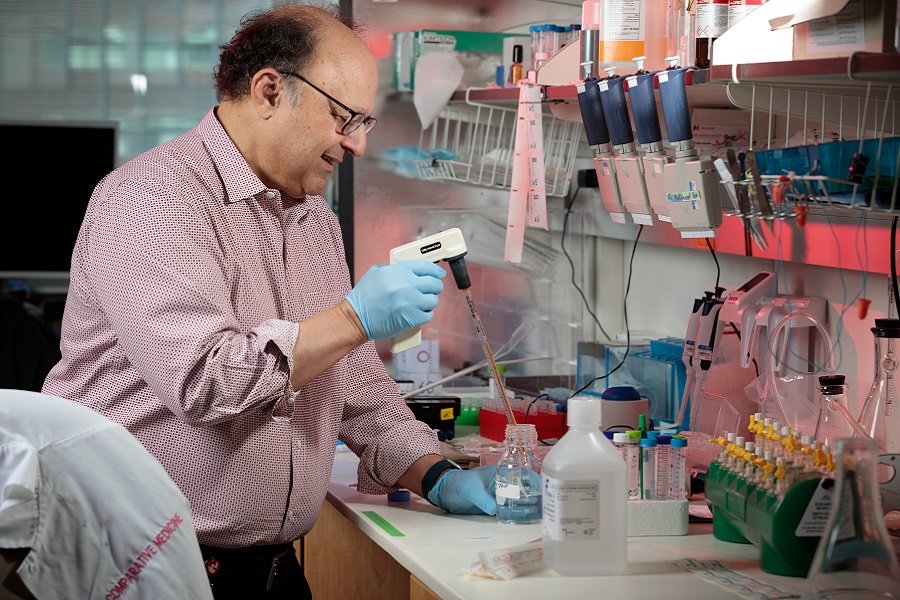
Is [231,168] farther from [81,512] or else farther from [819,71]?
[819,71]

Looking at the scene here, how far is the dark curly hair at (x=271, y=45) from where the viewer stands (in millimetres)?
1869

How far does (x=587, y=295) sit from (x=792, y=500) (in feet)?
6.25

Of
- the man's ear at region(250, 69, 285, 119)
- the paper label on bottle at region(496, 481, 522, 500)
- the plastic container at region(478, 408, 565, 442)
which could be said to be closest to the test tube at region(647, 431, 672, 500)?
the paper label on bottle at region(496, 481, 522, 500)

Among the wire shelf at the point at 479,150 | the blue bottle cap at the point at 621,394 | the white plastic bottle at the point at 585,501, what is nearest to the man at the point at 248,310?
the white plastic bottle at the point at 585,501

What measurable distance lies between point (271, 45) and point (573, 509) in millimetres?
957

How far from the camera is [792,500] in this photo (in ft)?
4.87

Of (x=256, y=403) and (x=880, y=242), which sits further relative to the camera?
(x=880, y=242)

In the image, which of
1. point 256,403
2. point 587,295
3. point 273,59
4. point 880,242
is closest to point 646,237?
point 587,295

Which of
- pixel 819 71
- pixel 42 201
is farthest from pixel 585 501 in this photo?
pixel 42 201

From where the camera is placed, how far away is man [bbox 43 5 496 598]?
1.65 meters

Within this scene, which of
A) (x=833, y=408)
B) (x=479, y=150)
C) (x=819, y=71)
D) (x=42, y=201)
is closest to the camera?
(x=819, y=71)

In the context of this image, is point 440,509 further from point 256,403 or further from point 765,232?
point 765,232

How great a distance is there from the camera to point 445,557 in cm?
166

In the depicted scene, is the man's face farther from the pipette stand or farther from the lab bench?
the pipette stand
